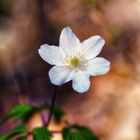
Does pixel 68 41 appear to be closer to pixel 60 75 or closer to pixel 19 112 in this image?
pixel 60 75

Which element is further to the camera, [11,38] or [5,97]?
[11,38]

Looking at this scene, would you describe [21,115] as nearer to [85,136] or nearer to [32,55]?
[85,136]

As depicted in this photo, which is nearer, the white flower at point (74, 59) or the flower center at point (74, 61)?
the white flower at point (74, 59)

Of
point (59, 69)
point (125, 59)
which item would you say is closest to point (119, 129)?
point (125, 59)

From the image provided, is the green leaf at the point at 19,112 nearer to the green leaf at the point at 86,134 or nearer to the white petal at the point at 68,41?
the green leaf at the point at 86,134

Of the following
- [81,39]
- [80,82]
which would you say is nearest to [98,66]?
[80,82]

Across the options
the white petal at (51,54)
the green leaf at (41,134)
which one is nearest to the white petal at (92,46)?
the white petal at (51,54)
